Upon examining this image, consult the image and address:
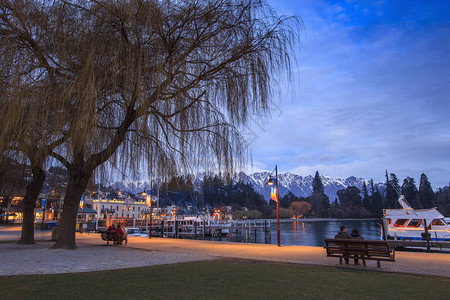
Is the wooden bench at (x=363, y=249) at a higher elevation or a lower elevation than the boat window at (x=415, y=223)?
higher

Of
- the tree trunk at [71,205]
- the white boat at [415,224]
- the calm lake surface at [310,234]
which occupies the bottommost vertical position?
the calm lake surface at [310,234]

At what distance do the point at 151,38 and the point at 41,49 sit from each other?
260 cm

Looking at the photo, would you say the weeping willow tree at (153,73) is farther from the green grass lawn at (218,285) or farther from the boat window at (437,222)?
the boat window at (437,222)

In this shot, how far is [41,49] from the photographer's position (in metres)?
7.14

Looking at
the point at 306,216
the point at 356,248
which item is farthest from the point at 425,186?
the point at 356,248

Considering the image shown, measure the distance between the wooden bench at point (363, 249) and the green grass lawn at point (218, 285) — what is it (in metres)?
1.33

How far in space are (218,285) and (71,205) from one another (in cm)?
869

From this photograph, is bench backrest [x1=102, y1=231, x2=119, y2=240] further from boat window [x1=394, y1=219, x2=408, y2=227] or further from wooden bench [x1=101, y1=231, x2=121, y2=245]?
boat window [x1=394, y1=219, x2=408, y2=227]

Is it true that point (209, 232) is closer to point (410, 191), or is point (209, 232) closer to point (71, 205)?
point (71, 205)

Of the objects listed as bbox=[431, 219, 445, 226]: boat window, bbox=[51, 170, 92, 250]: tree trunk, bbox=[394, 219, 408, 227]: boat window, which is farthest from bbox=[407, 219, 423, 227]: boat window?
bbox=[51, 170, 92, 250]: tree trunk

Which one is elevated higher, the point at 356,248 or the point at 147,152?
the point at 147,152

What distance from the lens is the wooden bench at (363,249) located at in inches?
345

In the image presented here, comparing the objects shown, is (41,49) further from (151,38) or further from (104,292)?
(104,292)

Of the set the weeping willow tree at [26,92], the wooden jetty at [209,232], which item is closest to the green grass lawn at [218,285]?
the weeping willow tree at [26,92]
